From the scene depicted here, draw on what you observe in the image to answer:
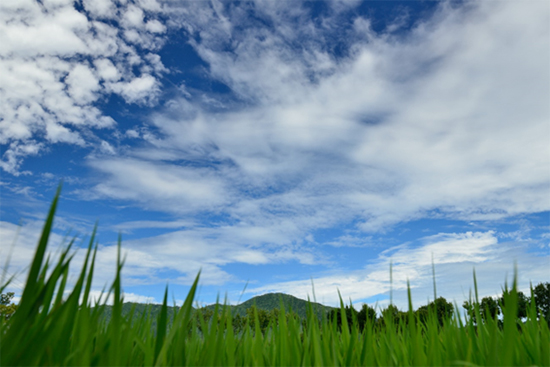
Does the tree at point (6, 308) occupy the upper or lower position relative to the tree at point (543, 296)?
lower

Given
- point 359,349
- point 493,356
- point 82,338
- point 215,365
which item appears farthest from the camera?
point 359,349

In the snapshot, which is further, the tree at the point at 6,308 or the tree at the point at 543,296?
the tree at the point at 543,296

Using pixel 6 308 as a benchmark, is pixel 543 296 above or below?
above

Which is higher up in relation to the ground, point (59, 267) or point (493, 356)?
point (59, 267)

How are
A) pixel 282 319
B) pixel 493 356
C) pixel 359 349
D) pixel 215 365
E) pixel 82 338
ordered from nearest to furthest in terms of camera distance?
pixel 82 338 → pixel 493 356 → pixel 215 365 → pixel 282 319 → pixel 359 349

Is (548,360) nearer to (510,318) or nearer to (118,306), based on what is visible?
(510,318)

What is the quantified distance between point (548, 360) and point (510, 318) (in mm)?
1080

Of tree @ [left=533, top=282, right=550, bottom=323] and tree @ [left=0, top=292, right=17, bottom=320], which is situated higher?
tree @ [left=533, top=282, right=550, bottom=323]

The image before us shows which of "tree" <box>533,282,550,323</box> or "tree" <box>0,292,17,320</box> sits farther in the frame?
"tree" <box>533,282,550,323</box>

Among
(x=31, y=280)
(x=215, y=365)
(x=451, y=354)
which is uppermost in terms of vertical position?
(x=31, y=280)

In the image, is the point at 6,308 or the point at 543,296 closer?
the point at 6,308

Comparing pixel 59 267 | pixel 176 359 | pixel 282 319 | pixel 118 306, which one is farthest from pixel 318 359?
pixel 59 267

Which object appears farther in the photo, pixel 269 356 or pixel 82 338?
pixel 269 356

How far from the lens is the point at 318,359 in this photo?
1815mm
